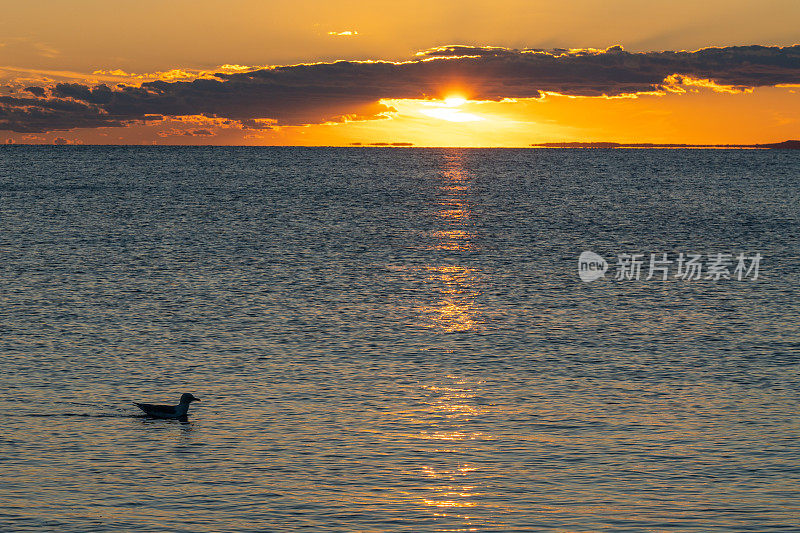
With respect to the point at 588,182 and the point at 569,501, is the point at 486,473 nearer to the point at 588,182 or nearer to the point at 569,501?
the point at 569,501

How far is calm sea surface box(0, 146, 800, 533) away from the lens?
21422 mm

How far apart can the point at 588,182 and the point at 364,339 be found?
163020 mm

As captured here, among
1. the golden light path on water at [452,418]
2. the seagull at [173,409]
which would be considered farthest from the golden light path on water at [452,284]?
the seagull at [173,409]

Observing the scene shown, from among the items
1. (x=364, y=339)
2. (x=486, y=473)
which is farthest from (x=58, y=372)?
(x=486, y=473)

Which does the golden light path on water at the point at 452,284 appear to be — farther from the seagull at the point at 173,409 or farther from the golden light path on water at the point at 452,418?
the seagull at the point at 173,409

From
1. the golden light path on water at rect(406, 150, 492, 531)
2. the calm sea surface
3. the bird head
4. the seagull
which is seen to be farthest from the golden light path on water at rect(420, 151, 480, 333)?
the seagull

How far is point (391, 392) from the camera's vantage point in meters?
30.7

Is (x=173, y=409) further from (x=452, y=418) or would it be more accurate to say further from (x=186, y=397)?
(x=452, y=418)

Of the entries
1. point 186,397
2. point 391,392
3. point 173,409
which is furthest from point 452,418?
point 173,409

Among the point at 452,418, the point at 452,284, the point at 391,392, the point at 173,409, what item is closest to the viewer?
the point at 173,409

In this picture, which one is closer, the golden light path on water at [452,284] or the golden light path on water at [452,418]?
the golden light path on water at [452,418]

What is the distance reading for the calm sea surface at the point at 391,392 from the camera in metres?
21.4

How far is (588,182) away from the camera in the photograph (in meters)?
196

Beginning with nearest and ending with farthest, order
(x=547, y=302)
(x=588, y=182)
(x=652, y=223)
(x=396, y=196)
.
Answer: (x=547, y=302)
(x=652, y=223)
(x=396, y=196)
(x=588, y=182)
